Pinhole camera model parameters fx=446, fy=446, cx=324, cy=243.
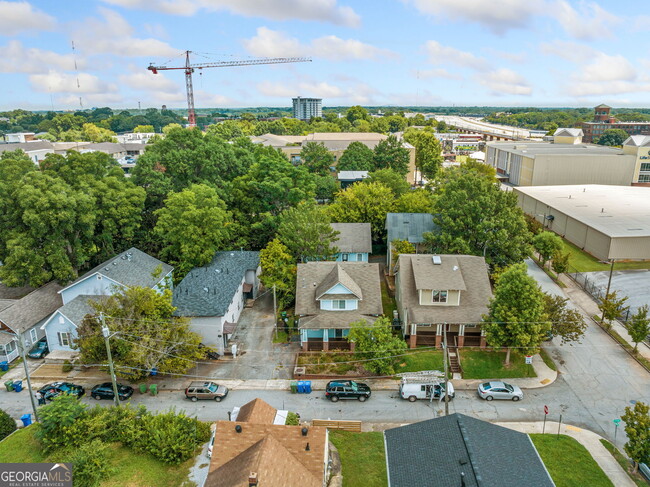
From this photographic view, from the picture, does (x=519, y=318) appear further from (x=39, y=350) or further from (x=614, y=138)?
(x=614, y=138)

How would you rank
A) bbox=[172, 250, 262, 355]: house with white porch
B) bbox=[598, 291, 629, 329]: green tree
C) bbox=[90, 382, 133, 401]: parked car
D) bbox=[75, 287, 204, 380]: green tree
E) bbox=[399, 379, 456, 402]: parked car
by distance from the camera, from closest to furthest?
bbox=[399, 379, 456, 402]: parked car → bbox=[90, 382, 133, 401]: parked car → bbox=[75, 287, 204, 380]: green tree → bbox=[172, 250, 262, 355]: house with white porch → bbox=[598, 291, 629, 329]: green tree

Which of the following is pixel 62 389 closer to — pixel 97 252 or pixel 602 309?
pixel 97 252

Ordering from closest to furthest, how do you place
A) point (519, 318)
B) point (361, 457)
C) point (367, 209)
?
1. point (361, 457)
2. point (519, 318)
3. point (367, 209)

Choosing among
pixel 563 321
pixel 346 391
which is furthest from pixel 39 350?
pixel 563 321

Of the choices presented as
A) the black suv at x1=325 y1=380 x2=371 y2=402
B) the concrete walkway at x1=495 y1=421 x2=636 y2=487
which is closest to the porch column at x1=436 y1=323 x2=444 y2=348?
the black suv at x1=325 y1=380 x2=371 y2=402

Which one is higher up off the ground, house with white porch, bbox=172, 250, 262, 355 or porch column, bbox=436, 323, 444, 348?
house with white porch, bbox=172, 250, 262, 355

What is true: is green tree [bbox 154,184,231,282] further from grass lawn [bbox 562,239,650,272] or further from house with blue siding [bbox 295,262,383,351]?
grass lawn [bbox 562,239,650,272]
